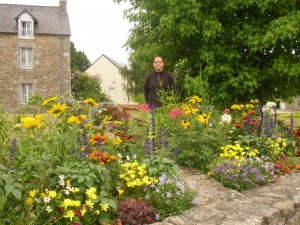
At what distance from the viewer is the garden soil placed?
268 cm

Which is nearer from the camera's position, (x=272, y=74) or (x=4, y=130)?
(x=4, y=130)

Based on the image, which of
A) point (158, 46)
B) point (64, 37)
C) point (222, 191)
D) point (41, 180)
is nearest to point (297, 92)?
point (158, 46)

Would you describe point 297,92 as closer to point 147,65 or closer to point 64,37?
point 147,65

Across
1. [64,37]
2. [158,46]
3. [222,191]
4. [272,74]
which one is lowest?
[222,191]

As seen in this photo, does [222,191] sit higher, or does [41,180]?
[41,180]

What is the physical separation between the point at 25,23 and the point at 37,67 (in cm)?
299

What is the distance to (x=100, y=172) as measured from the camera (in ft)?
8.28

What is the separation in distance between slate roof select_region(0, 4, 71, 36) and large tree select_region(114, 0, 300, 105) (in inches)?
546

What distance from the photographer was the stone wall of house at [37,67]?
22328 millimetres

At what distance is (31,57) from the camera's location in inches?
903

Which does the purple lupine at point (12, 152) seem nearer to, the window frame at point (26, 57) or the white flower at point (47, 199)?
the white flower at point (47, 199)

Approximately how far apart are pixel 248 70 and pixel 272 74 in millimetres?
627

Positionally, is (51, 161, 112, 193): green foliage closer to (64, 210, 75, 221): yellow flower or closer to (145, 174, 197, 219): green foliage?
(64, 210, 75, 221): yellow flower

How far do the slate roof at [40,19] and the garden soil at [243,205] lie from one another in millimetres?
20974
